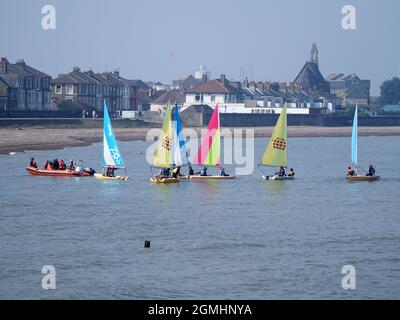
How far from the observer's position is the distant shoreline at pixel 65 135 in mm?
94181

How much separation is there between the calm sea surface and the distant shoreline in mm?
26337

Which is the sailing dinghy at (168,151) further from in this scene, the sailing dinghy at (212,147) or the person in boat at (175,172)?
the sailing dinghy at (212,147)

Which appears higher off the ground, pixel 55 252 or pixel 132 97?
pixel 132 97

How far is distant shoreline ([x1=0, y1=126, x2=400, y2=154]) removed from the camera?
309 feet

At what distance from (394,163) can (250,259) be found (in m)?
52.1

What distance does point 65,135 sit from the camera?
360ft

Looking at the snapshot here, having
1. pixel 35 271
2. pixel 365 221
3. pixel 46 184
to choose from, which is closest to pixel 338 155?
pixel 46 184

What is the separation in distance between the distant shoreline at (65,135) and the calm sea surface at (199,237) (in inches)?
1037

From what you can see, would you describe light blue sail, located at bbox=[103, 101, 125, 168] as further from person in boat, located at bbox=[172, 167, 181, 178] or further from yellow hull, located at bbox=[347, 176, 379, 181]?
yellow hull, located at bbox=[347, 176, 379, 181]

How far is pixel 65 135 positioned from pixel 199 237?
227ft

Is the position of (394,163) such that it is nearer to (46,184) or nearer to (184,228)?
(46,184)

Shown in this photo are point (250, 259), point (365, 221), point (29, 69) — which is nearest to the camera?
point (250, 259)

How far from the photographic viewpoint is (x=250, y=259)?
124ft
